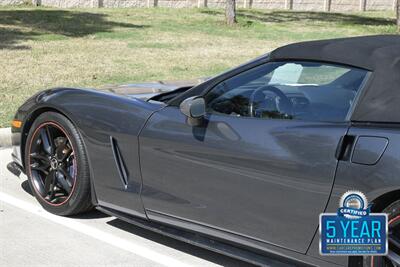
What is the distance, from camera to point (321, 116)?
3459 millimetres

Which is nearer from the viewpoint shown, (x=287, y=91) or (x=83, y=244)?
(x=287, y=91)

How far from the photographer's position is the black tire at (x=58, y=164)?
4383 millimetres

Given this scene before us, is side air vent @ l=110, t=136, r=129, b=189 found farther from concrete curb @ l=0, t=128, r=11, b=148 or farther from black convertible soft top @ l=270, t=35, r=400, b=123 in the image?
concrete curb @ l=0, t=128, r=11, b=148

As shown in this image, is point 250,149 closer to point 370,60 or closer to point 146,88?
point 370,60

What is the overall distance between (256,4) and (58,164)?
98.5 ft

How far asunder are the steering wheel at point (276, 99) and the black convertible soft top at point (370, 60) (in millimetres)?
247

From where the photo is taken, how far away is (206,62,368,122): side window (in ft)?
11.6

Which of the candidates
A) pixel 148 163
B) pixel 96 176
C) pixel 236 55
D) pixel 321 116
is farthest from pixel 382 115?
pixel 236 55

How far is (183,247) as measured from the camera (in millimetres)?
4273

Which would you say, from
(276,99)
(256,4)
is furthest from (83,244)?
(256,4)

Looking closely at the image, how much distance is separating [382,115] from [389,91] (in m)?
0.16

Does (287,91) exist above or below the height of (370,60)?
below

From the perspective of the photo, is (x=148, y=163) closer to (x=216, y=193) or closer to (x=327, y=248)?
(x=216, y=193)

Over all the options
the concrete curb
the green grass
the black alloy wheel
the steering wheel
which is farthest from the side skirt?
the green grass
